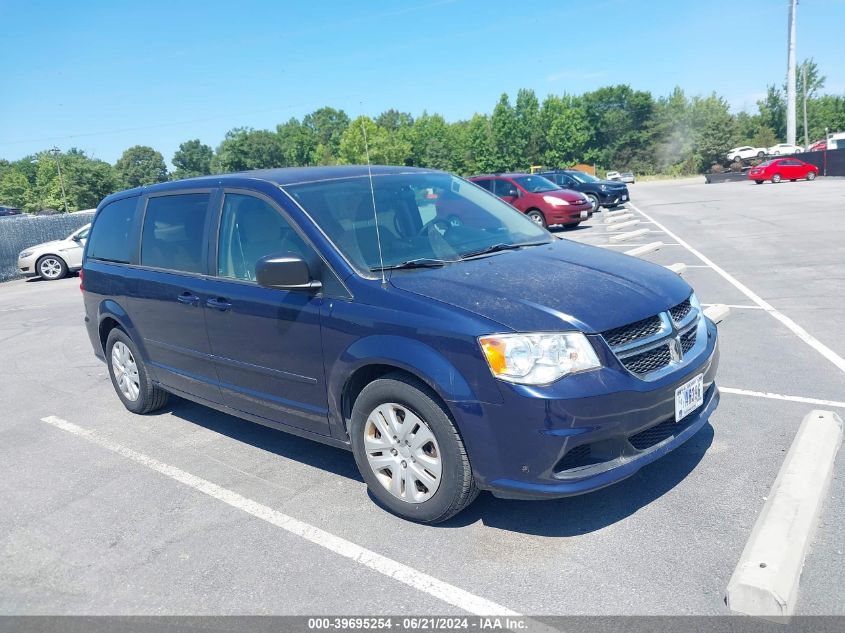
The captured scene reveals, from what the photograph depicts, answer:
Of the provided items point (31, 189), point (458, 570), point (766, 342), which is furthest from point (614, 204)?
point (31, 189)

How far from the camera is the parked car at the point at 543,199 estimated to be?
19734 millimetres

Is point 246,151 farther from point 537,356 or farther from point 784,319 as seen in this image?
point 537,356

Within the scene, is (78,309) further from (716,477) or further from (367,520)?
(716,477)

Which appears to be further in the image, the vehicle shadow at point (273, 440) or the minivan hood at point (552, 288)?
the vehicle shadow at point (273, 440)

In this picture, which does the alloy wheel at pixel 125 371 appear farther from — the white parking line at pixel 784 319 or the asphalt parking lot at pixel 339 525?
the white parking line at pixel 784 319

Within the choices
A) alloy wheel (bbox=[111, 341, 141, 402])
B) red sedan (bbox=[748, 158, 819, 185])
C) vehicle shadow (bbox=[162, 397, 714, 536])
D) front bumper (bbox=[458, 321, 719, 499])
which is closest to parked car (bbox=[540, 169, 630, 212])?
red sedan (bbox=[748, 158, 819, 185])

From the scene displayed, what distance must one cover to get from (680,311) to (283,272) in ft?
7.17

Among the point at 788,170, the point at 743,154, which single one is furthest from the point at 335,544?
the point at 743,154

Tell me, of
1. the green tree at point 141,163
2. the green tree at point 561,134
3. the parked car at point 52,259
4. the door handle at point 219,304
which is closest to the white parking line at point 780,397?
the door handle at point 219,304

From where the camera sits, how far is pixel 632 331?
11.3 feet

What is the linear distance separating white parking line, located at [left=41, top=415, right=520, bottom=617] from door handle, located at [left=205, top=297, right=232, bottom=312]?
1.12 m

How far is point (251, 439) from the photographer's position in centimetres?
525

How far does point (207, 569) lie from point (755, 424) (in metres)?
3.50

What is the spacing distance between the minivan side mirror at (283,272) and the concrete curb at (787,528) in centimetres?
253
